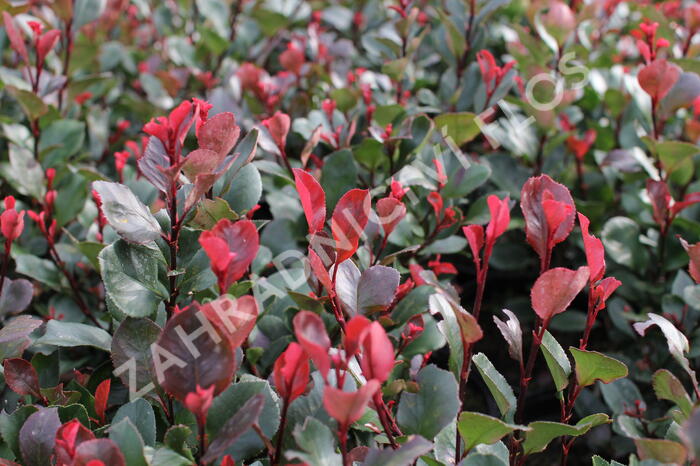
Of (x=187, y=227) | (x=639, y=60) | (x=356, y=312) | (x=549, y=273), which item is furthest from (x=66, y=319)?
(x=639, y=60)

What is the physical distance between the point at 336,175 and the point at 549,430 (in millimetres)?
553

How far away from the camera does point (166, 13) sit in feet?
7.07

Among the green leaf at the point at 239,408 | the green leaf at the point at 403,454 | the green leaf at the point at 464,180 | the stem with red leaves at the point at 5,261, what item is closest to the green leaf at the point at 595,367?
the green leaf at the point at 403,454

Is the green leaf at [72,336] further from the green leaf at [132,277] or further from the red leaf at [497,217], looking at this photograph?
the red leaf at [497,217]

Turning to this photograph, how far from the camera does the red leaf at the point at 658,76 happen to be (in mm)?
1227

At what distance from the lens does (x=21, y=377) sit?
0.87 m

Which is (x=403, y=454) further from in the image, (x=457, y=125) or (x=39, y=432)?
(x=457, y=125)

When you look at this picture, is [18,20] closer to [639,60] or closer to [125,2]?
[125,2]

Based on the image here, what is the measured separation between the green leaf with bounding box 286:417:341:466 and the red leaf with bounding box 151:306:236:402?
0.09 metres

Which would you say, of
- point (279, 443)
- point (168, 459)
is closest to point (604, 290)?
point (279, 443)

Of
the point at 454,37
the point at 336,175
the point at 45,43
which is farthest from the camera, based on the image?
the point at 454,37

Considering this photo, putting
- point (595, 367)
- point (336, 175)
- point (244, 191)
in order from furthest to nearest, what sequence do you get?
point (336, 175), point (244, 191), point (595, 367)

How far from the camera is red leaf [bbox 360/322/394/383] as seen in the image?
25.2 inches

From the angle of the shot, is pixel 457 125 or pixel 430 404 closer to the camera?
pixel 430 404
